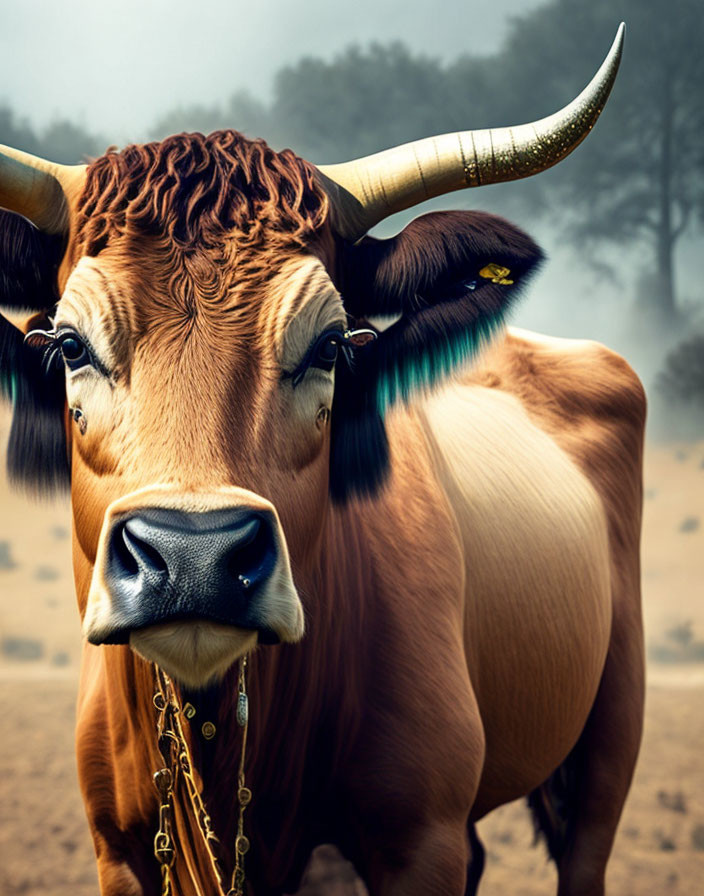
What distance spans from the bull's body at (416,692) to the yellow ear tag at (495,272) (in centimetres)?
24

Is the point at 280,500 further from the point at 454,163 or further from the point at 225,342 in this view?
Result: the point at 454,163

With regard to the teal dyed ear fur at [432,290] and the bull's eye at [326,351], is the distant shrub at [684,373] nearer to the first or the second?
the teal dyed ear fur at [432,290]

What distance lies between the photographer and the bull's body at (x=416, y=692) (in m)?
2.74

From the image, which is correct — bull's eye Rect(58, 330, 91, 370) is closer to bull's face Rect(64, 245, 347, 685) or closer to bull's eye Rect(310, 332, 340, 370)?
bull's face Rect(64, 245, 347, 685)

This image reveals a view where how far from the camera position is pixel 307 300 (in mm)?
2342

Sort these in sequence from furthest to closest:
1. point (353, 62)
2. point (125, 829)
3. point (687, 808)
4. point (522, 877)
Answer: point (353, 62), point (687, 808), point (522, 877), point (125, 829)

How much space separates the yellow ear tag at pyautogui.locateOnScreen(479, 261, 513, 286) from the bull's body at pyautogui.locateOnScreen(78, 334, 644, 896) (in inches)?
9.4

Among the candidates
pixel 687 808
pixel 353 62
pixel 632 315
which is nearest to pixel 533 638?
pixel 687 808

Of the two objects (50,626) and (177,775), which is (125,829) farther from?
(50,626)

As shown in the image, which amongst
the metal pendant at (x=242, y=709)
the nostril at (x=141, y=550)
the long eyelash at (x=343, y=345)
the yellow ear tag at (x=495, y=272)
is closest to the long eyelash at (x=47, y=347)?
the long eyelash at (x=343, y=345)

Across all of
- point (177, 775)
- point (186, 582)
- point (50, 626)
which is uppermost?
point (186, 582)

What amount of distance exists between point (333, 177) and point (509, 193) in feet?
73.7

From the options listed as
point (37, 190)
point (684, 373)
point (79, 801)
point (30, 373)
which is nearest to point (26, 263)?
point (37, 190)

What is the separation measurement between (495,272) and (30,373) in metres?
→ 1.30
